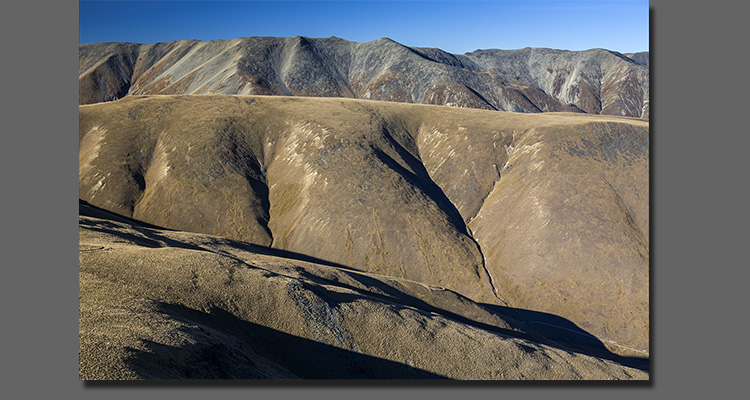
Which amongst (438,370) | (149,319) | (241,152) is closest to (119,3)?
(149,319)

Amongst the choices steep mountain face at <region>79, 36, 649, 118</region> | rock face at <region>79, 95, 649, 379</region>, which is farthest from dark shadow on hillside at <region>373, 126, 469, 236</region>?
steep mountain face at <region>79, 36, 649, 118</region>

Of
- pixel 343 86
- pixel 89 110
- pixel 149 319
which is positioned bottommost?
pixel 149 319

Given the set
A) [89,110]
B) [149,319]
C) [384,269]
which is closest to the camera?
[149,319]

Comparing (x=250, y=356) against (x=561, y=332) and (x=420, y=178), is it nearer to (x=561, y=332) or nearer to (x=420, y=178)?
(x=561, y=332)

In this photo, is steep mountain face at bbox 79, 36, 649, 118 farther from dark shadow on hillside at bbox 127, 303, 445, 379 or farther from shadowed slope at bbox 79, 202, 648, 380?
dark shadow on hillside at bbox 127, 303, 445, 379

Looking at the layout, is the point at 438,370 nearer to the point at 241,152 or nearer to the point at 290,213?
the point at 290,213

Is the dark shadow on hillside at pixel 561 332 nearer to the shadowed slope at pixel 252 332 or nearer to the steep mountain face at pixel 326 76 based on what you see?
the shadowed slope at pixel 252 332

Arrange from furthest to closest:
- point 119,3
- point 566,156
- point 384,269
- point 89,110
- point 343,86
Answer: point 343,86 < point 89,110 < point 566,156 < point 384,269 < point 119,3
